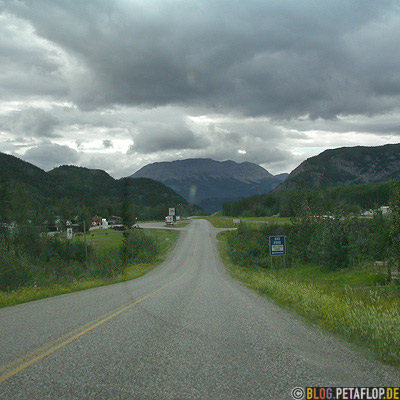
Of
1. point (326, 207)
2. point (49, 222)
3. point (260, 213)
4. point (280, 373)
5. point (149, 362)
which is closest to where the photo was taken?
point (280, 373)

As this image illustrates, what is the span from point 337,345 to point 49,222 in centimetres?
8658

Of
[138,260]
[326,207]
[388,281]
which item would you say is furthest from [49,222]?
[388,281]

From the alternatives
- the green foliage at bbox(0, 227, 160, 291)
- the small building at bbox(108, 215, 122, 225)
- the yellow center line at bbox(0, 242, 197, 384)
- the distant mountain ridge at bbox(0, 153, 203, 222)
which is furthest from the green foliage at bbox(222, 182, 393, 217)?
the distant mountain ridge at bbox(0, 153, 203, 222)

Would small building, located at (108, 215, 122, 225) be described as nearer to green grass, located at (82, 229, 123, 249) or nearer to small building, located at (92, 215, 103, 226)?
small building, located at (92, 215, 103, 226)

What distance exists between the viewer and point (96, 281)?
2659 cm

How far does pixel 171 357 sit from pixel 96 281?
21640 millimetres

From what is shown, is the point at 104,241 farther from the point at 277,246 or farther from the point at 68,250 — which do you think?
the point at 277,246

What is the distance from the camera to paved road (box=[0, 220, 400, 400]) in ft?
16.4

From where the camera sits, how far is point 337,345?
709 cm

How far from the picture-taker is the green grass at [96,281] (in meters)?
16.2

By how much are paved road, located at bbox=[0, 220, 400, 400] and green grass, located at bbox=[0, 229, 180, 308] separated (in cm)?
575

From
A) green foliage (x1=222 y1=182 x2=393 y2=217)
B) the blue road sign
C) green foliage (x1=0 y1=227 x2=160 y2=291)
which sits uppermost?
green foliage (x1=222 y1=182 x2=393 y2=217)

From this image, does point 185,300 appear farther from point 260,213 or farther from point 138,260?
point 260,213

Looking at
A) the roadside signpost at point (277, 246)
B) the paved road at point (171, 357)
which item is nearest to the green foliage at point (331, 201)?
the roadside signpost at point (277, 246)
